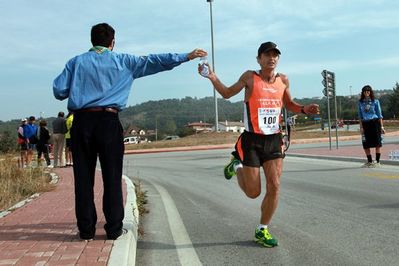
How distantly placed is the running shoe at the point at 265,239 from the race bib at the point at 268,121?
3.42 ft

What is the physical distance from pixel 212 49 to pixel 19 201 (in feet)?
108

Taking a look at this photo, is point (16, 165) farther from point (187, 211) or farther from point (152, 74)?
point (152, 74)

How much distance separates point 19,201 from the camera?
845cm

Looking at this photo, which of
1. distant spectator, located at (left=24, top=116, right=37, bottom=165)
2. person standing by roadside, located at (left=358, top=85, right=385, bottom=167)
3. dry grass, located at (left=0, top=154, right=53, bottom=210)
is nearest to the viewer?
dry grass, located at (left=0, top=154, right=53, bottom=210)

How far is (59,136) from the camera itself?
53.4 ft

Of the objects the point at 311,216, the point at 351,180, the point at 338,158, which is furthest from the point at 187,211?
the point at 338,158

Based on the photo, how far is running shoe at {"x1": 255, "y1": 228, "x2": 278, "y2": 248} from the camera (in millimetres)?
5410

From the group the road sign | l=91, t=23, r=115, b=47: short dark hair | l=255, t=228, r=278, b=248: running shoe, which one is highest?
the road sign

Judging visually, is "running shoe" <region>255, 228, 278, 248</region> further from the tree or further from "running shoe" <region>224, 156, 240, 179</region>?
the tree

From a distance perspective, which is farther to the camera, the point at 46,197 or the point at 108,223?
the point at 46,197

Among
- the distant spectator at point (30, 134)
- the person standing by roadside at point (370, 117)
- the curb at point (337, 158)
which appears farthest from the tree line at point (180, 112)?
the person standing by roadside at point (370, 117)

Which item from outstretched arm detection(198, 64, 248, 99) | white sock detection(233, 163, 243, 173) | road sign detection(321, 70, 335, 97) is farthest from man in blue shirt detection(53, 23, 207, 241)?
road sign detection(321, 70, 335, 97)

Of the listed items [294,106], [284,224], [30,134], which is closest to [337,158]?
[30,134]

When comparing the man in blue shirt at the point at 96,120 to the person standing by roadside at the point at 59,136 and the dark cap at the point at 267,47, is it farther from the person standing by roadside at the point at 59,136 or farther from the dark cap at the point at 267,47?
the person standing by roadside at the point at 59,136
